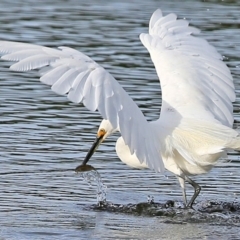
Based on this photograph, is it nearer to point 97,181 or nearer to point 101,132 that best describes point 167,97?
point 101,132

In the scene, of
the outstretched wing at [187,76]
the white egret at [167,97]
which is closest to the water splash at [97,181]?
the white egret at [167,97]

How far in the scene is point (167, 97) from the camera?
974 centimetres

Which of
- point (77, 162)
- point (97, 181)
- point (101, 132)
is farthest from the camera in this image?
point (77, 162)

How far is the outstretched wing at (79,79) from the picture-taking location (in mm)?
7414

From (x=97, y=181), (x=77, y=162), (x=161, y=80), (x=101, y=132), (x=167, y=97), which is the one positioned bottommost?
(x=77, y=162)

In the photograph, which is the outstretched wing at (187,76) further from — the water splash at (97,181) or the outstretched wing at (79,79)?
the outstretched wing at (79,79)

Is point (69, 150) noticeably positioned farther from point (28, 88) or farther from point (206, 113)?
point (28, 88)

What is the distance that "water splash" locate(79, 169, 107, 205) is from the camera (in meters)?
9.71

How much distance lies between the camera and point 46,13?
949 inches

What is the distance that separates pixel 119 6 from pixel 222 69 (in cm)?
1615

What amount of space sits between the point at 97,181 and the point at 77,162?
1.23 meters

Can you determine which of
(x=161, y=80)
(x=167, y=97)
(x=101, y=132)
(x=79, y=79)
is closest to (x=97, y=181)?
(x=101, y=132)

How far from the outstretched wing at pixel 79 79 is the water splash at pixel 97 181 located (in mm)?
1872

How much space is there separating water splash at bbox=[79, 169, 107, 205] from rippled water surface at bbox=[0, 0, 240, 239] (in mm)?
88
